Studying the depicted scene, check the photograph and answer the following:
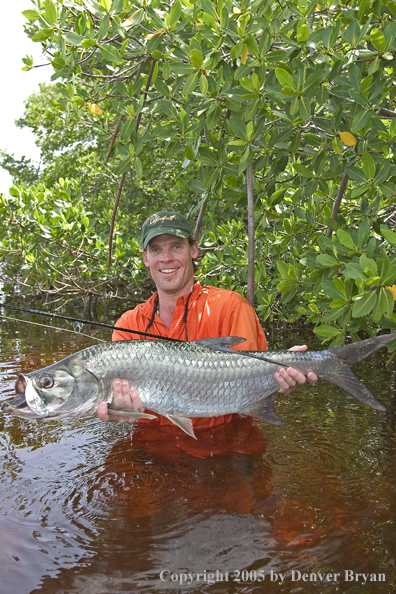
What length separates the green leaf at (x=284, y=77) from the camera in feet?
11.7

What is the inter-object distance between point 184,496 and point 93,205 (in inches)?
430

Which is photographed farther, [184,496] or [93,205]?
[93,205]

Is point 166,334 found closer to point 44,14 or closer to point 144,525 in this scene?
point 144,525

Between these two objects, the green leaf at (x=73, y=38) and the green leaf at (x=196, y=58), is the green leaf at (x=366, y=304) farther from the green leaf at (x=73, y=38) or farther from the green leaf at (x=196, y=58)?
the green leaf at (x=73, y=38)

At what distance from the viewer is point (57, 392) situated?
3516 millimetres

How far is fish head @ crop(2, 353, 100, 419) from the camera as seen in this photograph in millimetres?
3422

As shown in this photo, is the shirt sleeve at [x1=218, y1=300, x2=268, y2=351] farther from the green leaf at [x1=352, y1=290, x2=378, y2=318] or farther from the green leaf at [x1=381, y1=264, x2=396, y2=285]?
the green leaf at [x1=381, y1=264, x2=396, y2=285]

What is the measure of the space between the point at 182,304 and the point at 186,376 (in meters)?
1.10

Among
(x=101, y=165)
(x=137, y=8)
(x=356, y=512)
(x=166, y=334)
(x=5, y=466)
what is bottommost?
(x=356, y=512)

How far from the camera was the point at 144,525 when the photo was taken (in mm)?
3432

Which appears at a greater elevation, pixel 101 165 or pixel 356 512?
pixel 101 165

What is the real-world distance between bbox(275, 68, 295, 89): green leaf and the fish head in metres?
2.39

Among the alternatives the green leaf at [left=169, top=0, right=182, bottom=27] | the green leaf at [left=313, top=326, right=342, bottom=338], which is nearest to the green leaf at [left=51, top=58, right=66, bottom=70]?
the green leaf at [left=169, top=0, right=182, bottom=27]

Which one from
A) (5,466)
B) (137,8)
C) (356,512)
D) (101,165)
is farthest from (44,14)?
(101,165)
